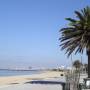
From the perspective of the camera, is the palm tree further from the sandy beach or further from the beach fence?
the beach fence

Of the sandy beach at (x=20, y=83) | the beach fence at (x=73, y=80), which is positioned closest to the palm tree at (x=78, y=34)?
the sandy beach at (x=20, y=83)

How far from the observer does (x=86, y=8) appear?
27.4 m

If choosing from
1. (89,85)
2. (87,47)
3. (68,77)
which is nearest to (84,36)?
(87,47)

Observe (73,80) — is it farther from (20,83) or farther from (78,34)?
(20,83)

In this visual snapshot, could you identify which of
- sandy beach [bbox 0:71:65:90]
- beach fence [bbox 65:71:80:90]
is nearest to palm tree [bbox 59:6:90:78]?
sandy beach [bbox 0:71:65:90]

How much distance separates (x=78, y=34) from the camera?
90.6 ft

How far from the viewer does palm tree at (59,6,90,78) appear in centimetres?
2698

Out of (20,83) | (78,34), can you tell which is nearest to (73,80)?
(78,34)

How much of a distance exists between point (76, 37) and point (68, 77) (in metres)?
12.7

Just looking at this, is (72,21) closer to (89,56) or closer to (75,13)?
(75,13)

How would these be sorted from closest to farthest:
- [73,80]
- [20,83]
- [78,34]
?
[73,80], [78,34], [20,83]

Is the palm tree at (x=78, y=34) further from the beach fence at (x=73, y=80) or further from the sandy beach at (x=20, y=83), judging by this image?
the beach fence at (x=73, y=80)

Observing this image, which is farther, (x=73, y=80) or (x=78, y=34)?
(x=78, y=34)

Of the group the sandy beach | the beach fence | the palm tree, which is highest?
the palm tree
